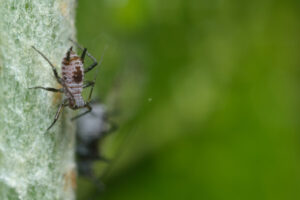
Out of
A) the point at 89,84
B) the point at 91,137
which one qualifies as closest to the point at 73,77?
the point at 89,84

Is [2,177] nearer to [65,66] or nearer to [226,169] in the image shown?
[65,66]

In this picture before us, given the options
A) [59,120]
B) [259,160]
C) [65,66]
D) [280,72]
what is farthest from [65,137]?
[280,72]

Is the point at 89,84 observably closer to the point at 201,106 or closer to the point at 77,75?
the point at 77,75

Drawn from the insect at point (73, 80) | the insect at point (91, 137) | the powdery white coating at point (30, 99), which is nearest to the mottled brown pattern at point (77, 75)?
the insect at point (73, 80)

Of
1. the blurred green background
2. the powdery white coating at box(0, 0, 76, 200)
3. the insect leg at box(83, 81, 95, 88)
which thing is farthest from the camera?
the blurred green background

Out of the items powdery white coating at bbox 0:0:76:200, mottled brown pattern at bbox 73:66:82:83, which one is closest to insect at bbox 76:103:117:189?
mottled brown pattern at bbox 73:66:82:83

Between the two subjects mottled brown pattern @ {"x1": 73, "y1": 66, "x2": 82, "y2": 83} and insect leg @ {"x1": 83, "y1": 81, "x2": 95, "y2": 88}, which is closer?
mottled brown pattern @ {"x1": 73, "y1": 66, "x2": 82, "y2": 83}

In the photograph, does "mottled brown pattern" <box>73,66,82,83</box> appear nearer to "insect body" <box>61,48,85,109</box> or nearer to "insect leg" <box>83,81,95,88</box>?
"insect body" <box>61,48,85,109</box>
